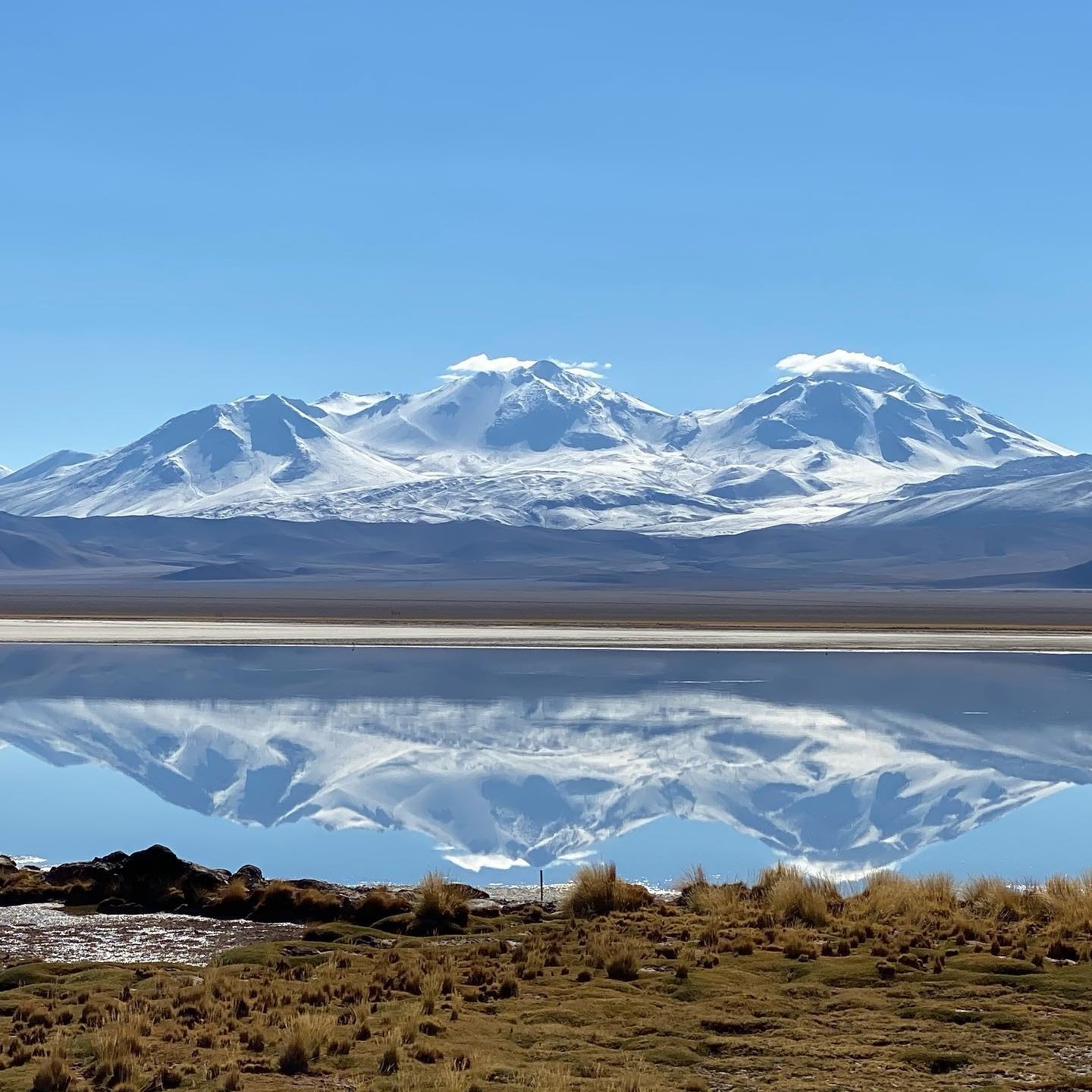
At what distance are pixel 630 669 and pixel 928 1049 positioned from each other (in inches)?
1482

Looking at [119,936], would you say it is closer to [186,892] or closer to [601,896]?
[186,892]

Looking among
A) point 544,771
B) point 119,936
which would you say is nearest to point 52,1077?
point 119,936

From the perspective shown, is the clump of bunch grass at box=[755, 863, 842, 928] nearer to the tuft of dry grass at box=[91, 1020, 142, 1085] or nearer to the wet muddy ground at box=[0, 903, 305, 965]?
the wet muddy ground at box=[0, 903, 305, 965]

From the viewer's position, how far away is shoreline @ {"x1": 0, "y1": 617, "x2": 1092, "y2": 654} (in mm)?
58719

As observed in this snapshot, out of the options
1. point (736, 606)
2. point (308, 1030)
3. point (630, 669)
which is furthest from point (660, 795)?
point (736, 606)

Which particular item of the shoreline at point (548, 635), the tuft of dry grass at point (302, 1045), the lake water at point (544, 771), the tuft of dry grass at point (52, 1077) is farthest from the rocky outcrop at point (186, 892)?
the shoreline at point (548, 635)

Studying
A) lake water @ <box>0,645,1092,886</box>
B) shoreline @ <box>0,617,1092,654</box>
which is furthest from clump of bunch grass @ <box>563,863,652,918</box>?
shoreline @ <box>0,617,1092,654</box>

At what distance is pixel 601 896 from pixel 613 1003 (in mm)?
3896

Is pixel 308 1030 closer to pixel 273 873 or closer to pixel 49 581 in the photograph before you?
pixel 273 873

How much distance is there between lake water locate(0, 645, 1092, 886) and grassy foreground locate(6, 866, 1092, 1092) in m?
4.04

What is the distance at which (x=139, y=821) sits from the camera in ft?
69.8

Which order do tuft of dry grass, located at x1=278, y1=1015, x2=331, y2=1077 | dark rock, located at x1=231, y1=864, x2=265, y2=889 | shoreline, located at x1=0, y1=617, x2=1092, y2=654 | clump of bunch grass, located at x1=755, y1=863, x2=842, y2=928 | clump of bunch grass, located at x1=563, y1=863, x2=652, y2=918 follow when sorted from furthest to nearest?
1. shoreline, located at x1=0, y1=617, x2=1092, y2=654
2. dark rock, located at x1=231, y1=864, x2=265, y2=889
3. clump of bunch grass, located at x1=563, y1=863, x2=652, y2=918
4. clump of bunch grass, located at x1=755, y1=863, x2=842, y2=928
5. tuft of dry grass, located at x1=278, y1=1015, x2=331, y2=1077

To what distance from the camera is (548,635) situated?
65.8 m

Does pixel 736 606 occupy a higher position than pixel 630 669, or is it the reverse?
pixel 736 606
